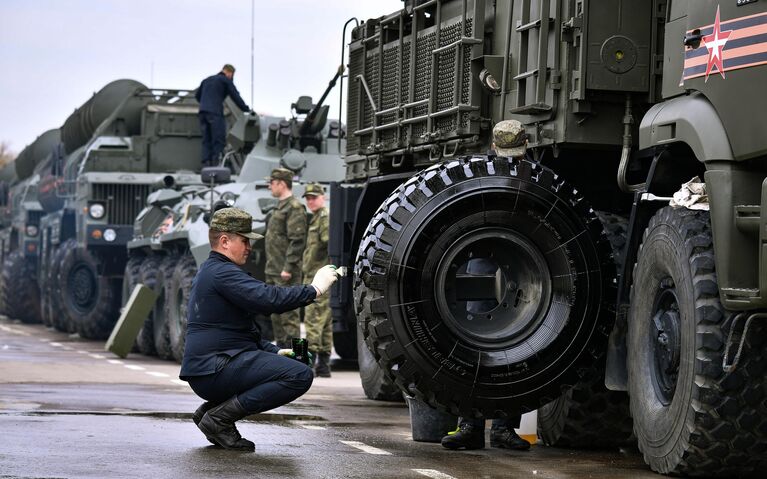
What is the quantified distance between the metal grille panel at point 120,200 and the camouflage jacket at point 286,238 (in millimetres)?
7525

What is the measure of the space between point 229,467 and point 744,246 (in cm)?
261

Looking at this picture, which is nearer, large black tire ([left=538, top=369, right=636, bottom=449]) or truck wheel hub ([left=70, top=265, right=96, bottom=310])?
large black tire ([left=538, top=369, right=636, bottom=449])

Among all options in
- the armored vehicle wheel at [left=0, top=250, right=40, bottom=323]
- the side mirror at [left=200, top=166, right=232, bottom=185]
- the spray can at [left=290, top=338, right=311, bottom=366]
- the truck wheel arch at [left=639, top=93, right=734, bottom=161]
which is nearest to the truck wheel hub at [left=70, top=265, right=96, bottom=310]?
the armored vehicle wheel at [left=0, top=250, right=40, bottom=323]

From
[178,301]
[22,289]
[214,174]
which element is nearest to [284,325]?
[214,174]

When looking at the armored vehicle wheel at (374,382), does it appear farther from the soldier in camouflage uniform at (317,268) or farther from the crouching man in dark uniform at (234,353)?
the crouching man in dark uniform at (234,353)

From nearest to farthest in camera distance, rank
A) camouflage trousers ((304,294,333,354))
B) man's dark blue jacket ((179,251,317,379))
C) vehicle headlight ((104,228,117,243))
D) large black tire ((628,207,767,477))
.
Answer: large black tire ((628,207,767,477)) → man's dark blue jacket ((179,251,317,379)) → camouflage trousers ((304,294,333,354)) → vehicle headlight ((104,228,117,243))

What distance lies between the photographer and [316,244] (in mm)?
16859

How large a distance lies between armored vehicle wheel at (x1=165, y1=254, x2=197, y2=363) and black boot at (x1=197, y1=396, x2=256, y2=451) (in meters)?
10.1

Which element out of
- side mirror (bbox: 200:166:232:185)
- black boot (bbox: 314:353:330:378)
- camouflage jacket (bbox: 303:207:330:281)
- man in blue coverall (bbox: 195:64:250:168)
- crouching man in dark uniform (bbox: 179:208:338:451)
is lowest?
black boot (bbox: 314:353:330:378)

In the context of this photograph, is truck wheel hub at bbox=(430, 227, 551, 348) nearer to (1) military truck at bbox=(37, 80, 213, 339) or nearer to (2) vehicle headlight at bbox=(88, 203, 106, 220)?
(1) military truck at bbox=(37, 80, 213, 339)

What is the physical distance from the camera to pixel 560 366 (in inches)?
347

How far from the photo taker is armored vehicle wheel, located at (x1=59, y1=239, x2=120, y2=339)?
2519 cm

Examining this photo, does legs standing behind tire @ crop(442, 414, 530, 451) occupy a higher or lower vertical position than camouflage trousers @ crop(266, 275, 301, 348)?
lower

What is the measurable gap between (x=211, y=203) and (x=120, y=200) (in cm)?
587
